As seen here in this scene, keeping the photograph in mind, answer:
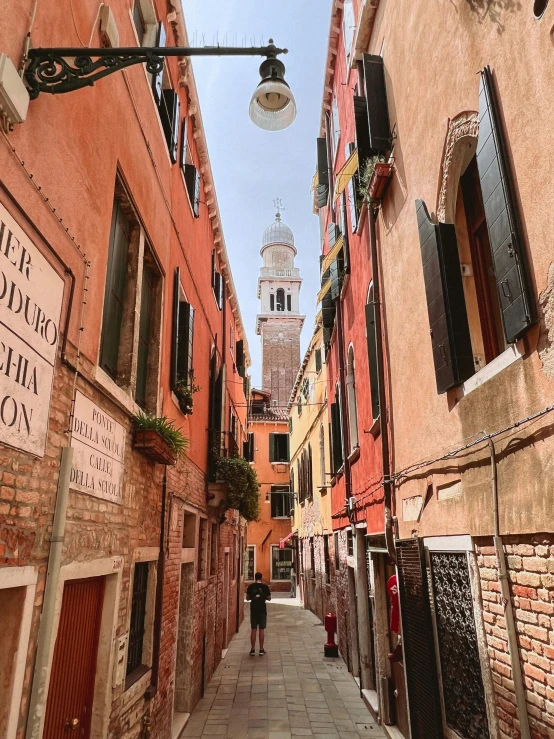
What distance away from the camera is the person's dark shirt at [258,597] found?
460 inches

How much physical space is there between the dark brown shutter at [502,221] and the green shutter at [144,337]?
3445mm

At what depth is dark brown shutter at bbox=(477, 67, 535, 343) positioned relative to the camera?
290 centimetres

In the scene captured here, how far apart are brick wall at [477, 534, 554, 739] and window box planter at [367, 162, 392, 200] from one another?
395 cm

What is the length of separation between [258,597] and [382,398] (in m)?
7.35

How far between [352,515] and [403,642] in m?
3.67

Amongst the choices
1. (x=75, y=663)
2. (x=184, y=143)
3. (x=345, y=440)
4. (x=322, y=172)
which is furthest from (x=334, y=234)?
(x=75, y=663)

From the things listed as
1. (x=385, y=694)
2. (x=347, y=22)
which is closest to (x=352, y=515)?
(x=385, y=694)

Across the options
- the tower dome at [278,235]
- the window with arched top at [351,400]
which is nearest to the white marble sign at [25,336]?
the window with arched top at [351,400]

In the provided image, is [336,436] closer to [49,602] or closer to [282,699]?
[282,699]

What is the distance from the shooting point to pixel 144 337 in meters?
5.65

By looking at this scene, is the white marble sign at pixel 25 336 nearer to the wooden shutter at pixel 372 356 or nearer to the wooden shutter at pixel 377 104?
the wooden shutter at pixel 377 104

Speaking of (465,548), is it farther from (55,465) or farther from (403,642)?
(55,465)

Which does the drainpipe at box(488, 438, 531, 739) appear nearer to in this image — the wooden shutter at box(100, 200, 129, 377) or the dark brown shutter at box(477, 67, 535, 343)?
the dark brown shutter at box(477, 67, 535, 343)

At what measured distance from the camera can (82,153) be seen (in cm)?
364
